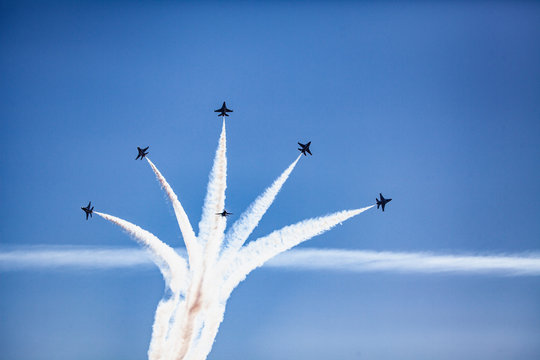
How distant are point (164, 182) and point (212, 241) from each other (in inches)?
407

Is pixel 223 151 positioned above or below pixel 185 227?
above

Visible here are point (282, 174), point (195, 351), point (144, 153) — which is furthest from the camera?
point (144, 153)

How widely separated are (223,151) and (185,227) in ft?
38.2

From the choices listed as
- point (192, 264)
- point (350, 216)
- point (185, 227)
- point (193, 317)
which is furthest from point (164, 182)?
point (350, 216)

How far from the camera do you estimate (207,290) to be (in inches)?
Result: 3228

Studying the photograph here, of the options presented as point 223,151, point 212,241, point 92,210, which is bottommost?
point 212,241

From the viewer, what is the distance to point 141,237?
81125 millimetres

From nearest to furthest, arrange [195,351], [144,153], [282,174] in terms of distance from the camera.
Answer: [195,351], [282,174], [144,153]

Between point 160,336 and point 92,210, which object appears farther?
point 92,210

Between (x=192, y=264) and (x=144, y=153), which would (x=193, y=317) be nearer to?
(x=192, y=264)

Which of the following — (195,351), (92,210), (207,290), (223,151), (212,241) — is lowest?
(195,351)

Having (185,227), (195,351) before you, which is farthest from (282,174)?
(195,351)

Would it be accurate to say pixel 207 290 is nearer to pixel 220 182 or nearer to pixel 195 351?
pixel 195 351

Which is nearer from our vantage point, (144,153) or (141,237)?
(141,237)
